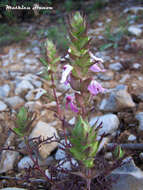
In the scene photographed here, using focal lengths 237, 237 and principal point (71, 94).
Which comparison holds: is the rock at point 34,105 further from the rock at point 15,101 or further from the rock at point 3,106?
the rock at point 3,106

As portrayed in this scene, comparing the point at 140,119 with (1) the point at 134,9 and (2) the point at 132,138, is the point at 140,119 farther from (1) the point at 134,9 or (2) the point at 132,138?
(1) the point at 134,9

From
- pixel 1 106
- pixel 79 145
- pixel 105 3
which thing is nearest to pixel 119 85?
pixel 1 106

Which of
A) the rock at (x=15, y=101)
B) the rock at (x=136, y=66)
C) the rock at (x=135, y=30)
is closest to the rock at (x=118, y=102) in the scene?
the rock at (x=136, y=66)

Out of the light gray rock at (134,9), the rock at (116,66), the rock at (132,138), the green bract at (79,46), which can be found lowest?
the rock at (132,138)

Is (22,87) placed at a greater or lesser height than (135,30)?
lesser

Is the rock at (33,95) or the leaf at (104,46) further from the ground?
the leaf at (104,46)

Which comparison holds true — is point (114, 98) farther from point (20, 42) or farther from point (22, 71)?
point (20, 42)

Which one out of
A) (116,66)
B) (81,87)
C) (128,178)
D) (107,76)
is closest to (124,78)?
(107,76)
